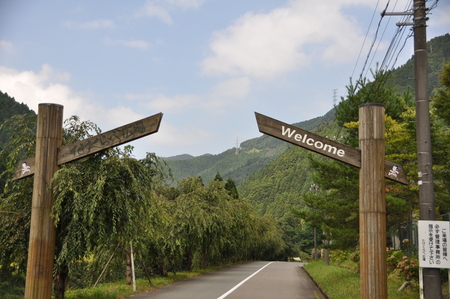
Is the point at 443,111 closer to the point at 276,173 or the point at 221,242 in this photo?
the point at 221,242

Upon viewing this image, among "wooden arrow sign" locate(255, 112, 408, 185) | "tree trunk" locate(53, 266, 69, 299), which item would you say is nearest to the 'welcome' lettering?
"wooden arrow sign" locate(255, 112, 408, 185)

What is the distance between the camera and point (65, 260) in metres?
9.73

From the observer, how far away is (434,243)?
880 centimetres

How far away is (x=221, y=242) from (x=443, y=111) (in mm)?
13910

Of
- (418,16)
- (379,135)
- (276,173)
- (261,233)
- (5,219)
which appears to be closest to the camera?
(379,135)

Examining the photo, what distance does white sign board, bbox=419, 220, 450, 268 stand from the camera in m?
8.73

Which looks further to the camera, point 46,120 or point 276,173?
point 276,173

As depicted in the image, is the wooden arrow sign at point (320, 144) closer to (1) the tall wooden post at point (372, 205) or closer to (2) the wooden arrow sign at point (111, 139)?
(1) the tall wooden post at point (372, 205)

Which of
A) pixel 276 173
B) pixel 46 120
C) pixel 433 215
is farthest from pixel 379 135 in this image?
pixel 276 173

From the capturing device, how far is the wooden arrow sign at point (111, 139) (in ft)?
29.2

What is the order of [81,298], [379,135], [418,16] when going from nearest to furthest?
[379,135]
[418,16]
[81,298]

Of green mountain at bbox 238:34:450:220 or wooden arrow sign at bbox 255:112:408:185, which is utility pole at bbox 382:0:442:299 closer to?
wooden arrow sign at bbox 255:112:408:185

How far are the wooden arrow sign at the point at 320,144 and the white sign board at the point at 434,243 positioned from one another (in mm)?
989

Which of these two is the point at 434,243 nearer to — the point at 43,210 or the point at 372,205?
the point at 372,205
